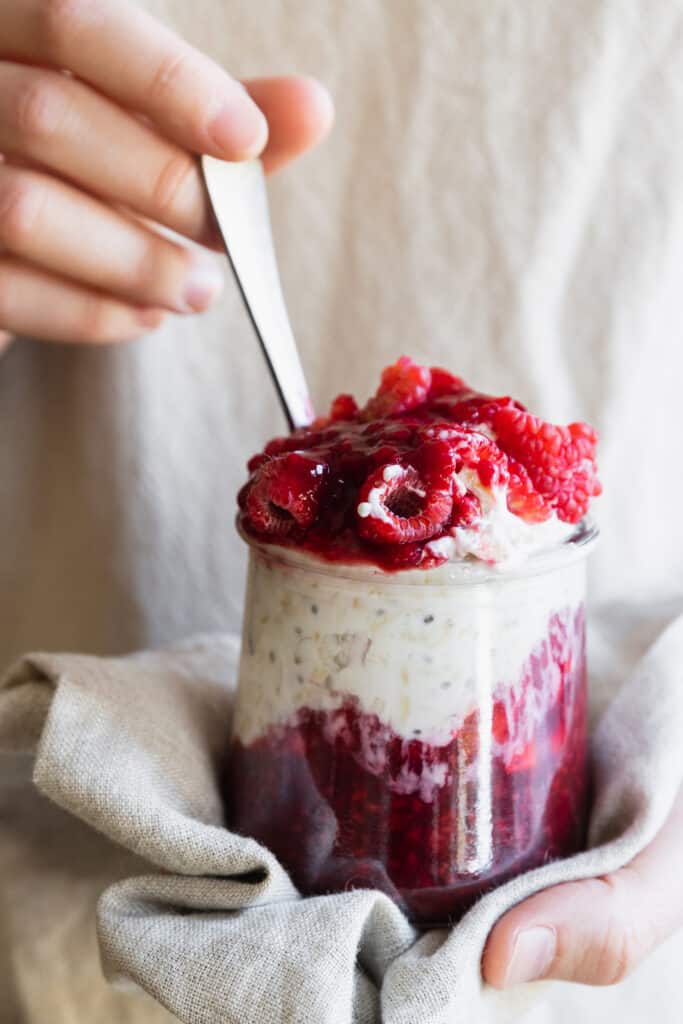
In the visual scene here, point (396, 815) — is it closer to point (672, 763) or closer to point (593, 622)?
point (672, 763)

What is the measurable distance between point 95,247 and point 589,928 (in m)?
0.54

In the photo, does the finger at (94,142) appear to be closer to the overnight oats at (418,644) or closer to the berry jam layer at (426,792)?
the overnight oats at (418,644)

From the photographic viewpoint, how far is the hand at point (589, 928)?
52 centimetres

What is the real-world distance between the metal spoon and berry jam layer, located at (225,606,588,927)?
23cm

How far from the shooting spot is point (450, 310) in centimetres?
88

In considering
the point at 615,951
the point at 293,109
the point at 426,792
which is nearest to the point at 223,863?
the point at 426,792

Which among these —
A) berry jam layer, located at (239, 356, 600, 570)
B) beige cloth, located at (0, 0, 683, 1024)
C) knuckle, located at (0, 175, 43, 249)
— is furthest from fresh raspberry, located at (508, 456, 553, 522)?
knuckle, located at (0, 175, 43, 249)

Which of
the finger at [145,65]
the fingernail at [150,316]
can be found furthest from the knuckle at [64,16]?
the fingernail at [150,316]

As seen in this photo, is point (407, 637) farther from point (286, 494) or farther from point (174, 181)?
point (174, 181)

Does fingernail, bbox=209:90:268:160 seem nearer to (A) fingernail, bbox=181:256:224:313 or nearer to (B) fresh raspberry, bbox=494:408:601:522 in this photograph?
(A) fingernail, bbox=181:256:224:313

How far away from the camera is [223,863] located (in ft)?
1.75

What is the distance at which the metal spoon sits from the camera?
0.66m

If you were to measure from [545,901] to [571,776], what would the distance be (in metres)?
0.09

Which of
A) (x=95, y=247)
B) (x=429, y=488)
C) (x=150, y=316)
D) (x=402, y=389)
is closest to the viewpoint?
(x=429, y=488)
